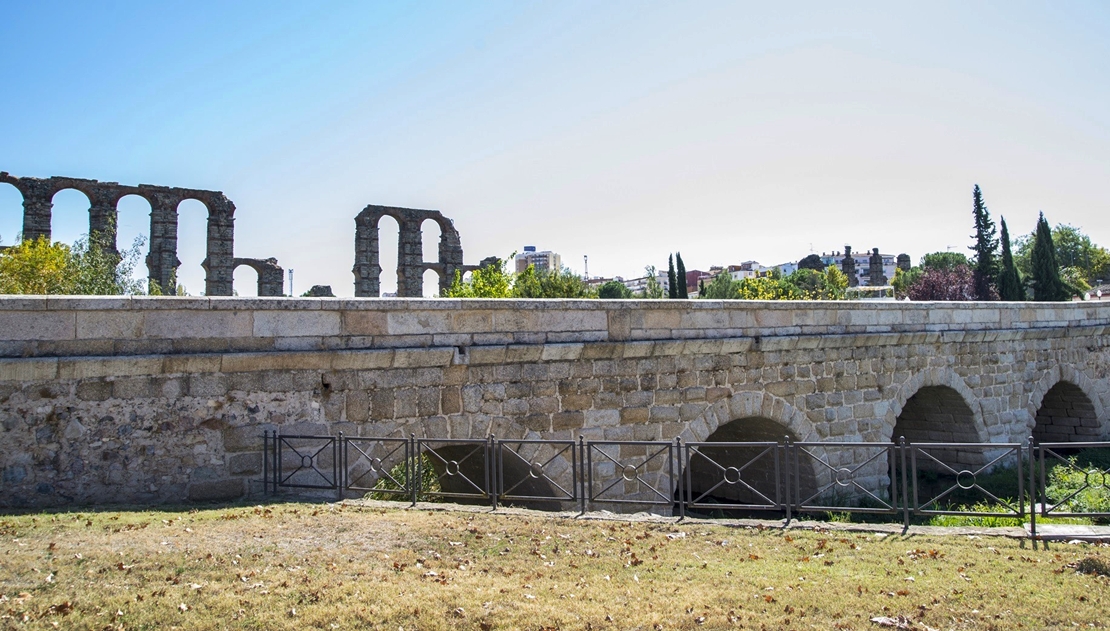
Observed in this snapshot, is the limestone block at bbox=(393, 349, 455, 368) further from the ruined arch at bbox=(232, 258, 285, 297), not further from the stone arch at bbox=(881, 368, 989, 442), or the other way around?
the ruined arch at bbox=(232, 258, 285, 297)

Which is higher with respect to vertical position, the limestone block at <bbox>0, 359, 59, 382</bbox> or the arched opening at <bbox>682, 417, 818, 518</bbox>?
the limestone block at <bbox>0, 359, 59, 382</bbox>

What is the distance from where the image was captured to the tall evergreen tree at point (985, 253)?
44.4 m

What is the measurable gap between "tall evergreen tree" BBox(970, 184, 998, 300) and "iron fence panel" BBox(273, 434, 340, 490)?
43708mm

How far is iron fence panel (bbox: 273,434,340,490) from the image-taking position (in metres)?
8.30

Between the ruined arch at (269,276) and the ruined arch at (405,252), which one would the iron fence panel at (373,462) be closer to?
the ruined arch at (405,252)

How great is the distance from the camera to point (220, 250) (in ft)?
72.4

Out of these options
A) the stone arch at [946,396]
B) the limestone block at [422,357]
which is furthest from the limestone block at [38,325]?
the stone arch at [946,396]

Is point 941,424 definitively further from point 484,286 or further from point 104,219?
point 104,219

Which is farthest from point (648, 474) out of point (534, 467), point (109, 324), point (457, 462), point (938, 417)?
point (938, 417)

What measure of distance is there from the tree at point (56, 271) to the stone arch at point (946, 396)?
52.8 feet

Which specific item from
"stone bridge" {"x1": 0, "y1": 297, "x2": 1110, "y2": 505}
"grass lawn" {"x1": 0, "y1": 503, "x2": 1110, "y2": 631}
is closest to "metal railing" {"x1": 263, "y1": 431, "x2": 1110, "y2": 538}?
"stone bridge" {"x1": 0, "y1": 297, "x2": 1110, "y2": 505}

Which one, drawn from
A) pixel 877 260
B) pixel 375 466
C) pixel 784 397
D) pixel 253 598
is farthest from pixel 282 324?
pixel 877 260

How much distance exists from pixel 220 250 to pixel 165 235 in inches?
68.4

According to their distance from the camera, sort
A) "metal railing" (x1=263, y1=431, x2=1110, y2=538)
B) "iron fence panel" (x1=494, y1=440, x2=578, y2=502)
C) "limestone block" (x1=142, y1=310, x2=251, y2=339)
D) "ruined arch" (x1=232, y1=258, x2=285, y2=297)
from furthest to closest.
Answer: "ruined arch" (x1=232, y1=258, x2=285, y2=297)
"iron fence panel" (x1=494, y1=440, x2=578, y2=502)
"limestone block" (x1=142, y1=310, x2=251, y2=339)
"metal railing" (x1=263, y1=431, x2=1110, y2=538)
